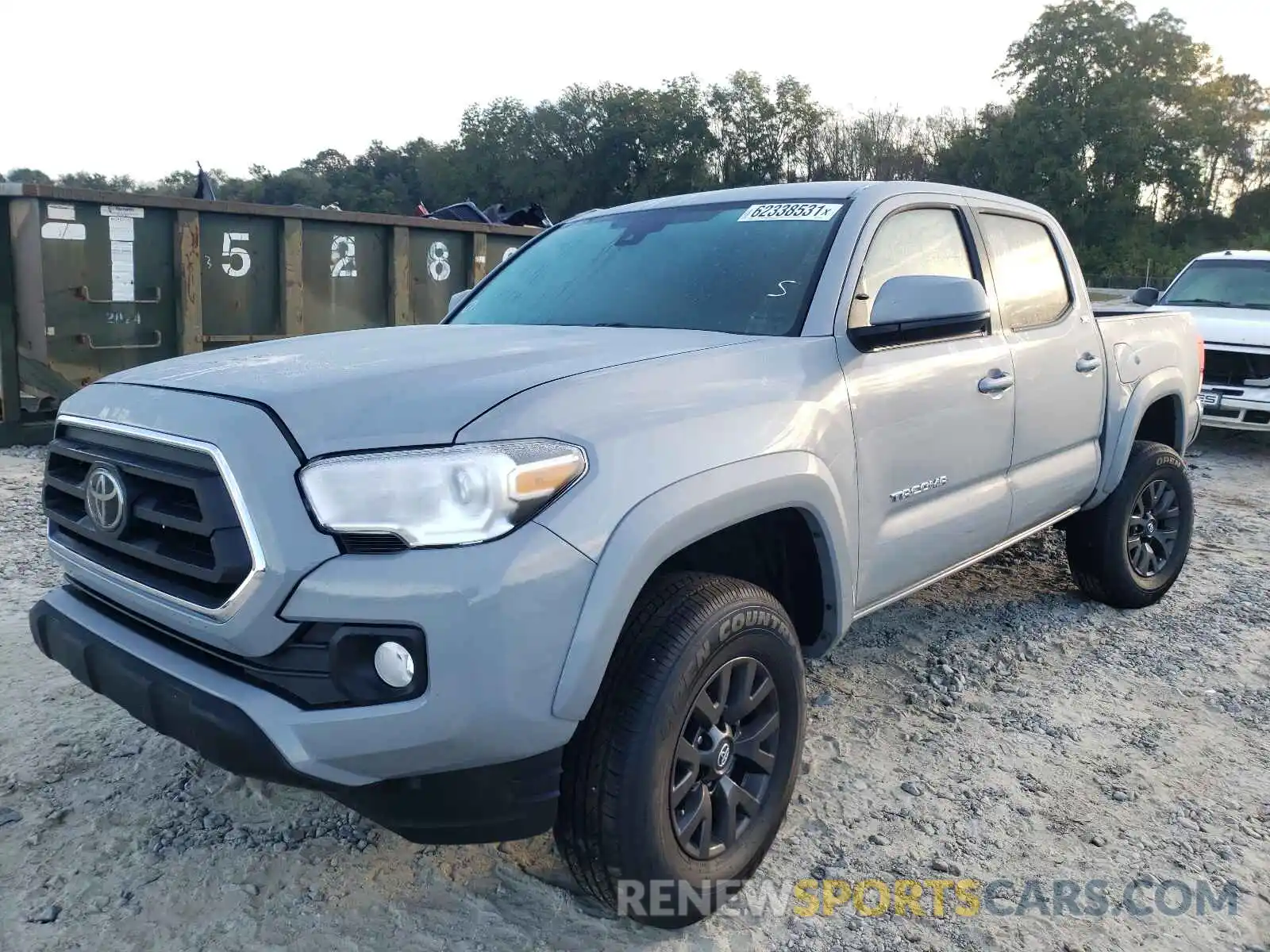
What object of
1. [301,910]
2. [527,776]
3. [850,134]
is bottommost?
[301,910]

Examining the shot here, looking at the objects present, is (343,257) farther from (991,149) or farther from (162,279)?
(991,149)

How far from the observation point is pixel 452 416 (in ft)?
6.56

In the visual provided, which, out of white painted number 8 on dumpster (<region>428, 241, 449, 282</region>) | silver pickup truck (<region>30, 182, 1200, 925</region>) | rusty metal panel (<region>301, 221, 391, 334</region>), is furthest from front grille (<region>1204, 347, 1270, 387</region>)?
rusty metal panel (<region>301, 221, 391, 334</region>)

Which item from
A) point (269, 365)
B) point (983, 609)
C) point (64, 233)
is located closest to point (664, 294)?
point (269, 365)

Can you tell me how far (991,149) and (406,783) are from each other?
175 feet

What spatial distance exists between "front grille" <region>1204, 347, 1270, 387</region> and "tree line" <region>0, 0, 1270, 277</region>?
3251 centimetres

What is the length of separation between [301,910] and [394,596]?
104 cm

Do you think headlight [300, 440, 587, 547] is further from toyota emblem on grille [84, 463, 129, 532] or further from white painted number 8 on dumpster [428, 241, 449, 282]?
white painted number 8 on dumpster [428, 241, 449, 282]

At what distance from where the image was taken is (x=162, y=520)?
6.86ft

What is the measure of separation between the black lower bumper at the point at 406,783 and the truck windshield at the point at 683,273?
146 centimetres

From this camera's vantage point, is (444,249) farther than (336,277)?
Yes

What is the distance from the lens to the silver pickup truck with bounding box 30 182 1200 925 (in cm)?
190

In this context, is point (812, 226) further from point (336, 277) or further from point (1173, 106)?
point (1173, 106)

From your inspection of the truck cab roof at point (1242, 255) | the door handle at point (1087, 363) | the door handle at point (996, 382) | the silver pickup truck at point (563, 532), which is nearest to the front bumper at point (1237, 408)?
the truck cab roof at point (1242, 255)
